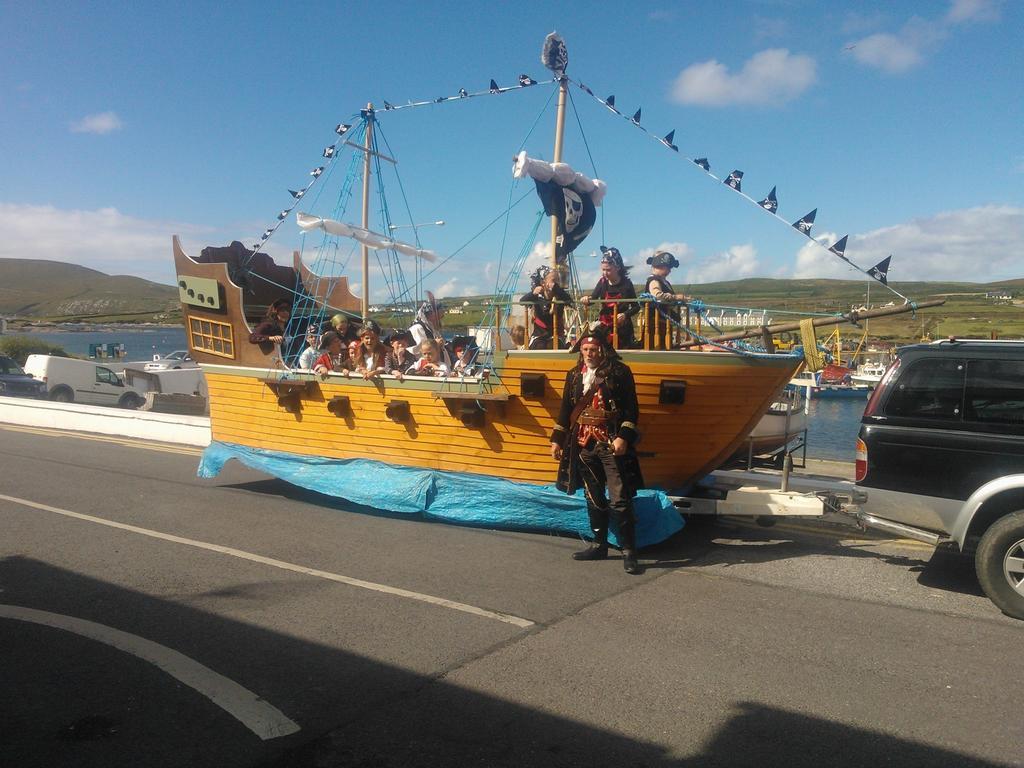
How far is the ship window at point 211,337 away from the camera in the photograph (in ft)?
33.8

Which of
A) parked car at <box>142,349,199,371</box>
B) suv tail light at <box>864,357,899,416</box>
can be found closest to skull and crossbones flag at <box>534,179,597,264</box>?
suv tail light at <box>864,357,899,416</box>

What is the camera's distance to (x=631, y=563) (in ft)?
21.0

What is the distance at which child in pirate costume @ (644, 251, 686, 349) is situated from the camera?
7.13m

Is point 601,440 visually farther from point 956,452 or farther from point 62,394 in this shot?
point 62,394

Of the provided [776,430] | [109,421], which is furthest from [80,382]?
[776,430]

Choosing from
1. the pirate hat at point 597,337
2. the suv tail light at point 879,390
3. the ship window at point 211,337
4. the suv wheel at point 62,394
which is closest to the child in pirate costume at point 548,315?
the pirate hat at point 597,337

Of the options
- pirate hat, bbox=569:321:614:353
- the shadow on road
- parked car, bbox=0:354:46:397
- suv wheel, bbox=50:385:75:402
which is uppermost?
pirate hat, bbox=569:321:614:353

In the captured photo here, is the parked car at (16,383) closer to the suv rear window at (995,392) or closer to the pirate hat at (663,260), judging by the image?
the pirate hat at (663,260)

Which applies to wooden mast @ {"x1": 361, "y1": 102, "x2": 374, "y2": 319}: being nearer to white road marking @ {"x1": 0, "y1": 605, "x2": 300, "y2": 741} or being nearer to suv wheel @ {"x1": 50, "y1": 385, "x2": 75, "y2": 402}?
white road marking @ {"x1": 0, "y1": 605, "x2": 300, "y2": 741}

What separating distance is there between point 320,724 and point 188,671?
3.44ft

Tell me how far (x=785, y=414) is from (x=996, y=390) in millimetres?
3131

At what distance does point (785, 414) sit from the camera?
8.66 meters

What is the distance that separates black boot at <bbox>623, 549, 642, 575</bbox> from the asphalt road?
0.11 metres

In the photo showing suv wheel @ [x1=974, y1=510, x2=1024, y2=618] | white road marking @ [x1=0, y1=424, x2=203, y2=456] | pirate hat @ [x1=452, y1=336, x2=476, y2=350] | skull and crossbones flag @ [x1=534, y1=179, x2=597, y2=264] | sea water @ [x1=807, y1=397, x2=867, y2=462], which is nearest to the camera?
suv wheel @ [x1=974, y1=510, x2=1024, y2=618]
